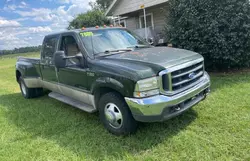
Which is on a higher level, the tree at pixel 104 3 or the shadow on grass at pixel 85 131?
the tree at pixel 104 3

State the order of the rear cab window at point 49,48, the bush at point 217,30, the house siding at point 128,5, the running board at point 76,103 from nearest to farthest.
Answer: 1. the running board at point 76,103
2. the rear cab window at point 49,48
3. the bush at point 217,30
4. the house siding at point 128,5

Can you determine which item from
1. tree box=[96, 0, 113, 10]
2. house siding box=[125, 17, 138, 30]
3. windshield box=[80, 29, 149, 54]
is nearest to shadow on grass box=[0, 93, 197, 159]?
windshield box=[80, 29, 149, 54]

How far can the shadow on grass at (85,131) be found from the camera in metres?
3.61

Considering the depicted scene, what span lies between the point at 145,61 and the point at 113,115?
1.11 m

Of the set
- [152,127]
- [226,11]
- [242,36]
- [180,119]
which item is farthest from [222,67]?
[152,127]

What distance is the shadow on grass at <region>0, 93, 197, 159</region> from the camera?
11.8 feet

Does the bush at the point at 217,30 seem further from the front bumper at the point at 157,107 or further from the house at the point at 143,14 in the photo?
the house at the point at 143,14

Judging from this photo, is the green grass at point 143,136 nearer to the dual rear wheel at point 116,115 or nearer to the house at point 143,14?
the dual rear wheel at point 116,115

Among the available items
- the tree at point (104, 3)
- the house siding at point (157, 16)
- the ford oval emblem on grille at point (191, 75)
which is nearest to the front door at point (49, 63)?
the ford oval emblem on grille at point (191, 75)

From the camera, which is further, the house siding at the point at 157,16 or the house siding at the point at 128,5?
the house siding at the point at 157,16

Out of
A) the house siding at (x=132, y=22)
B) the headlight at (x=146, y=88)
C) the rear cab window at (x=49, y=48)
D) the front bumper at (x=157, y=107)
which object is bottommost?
the front bumper at (x=157, y=107)

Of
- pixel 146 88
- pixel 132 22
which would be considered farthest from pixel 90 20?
pixel 146 88

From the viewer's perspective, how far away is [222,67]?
7930mm

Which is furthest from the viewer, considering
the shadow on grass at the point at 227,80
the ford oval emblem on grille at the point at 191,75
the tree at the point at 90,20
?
the tree at the point at 90,20
